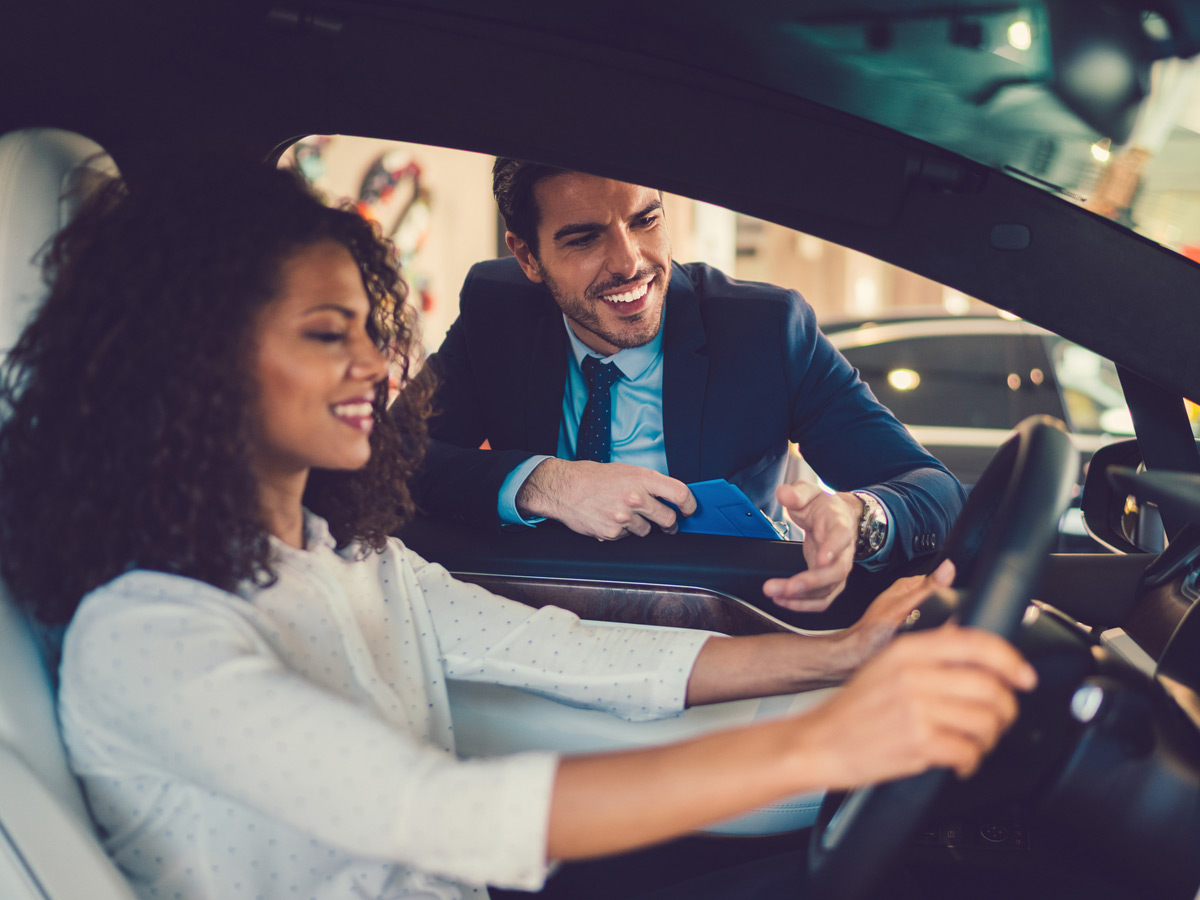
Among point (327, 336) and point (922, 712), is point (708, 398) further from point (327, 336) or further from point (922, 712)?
point (922, 712)

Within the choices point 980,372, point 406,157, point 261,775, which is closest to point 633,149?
point 261,775

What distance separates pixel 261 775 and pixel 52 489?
13.1 inches

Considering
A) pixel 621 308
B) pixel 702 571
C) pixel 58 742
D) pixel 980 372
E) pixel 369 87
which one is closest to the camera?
pixel 58 742

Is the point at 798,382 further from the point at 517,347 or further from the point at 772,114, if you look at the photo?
the point at 772,114

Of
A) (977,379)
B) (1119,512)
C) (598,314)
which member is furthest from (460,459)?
(977,379)

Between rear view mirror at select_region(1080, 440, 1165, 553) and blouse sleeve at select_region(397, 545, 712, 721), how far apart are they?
75 cm

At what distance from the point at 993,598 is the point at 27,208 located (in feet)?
2.97

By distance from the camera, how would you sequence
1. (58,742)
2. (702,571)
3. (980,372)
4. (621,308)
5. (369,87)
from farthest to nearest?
(980,372)
(621,308)
(702,571)
(369,87)
(58,742)

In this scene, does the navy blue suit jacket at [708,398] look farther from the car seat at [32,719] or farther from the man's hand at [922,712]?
the man's hand at [922,712]

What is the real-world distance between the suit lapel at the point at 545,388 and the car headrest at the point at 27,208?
3.00ft

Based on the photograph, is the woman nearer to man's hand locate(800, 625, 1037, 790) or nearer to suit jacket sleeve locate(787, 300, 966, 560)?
man's hand locate(800, 625, 1037, 790)

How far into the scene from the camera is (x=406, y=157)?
584 cm

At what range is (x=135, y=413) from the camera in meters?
0.86

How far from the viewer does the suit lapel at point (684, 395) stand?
1.73 m
